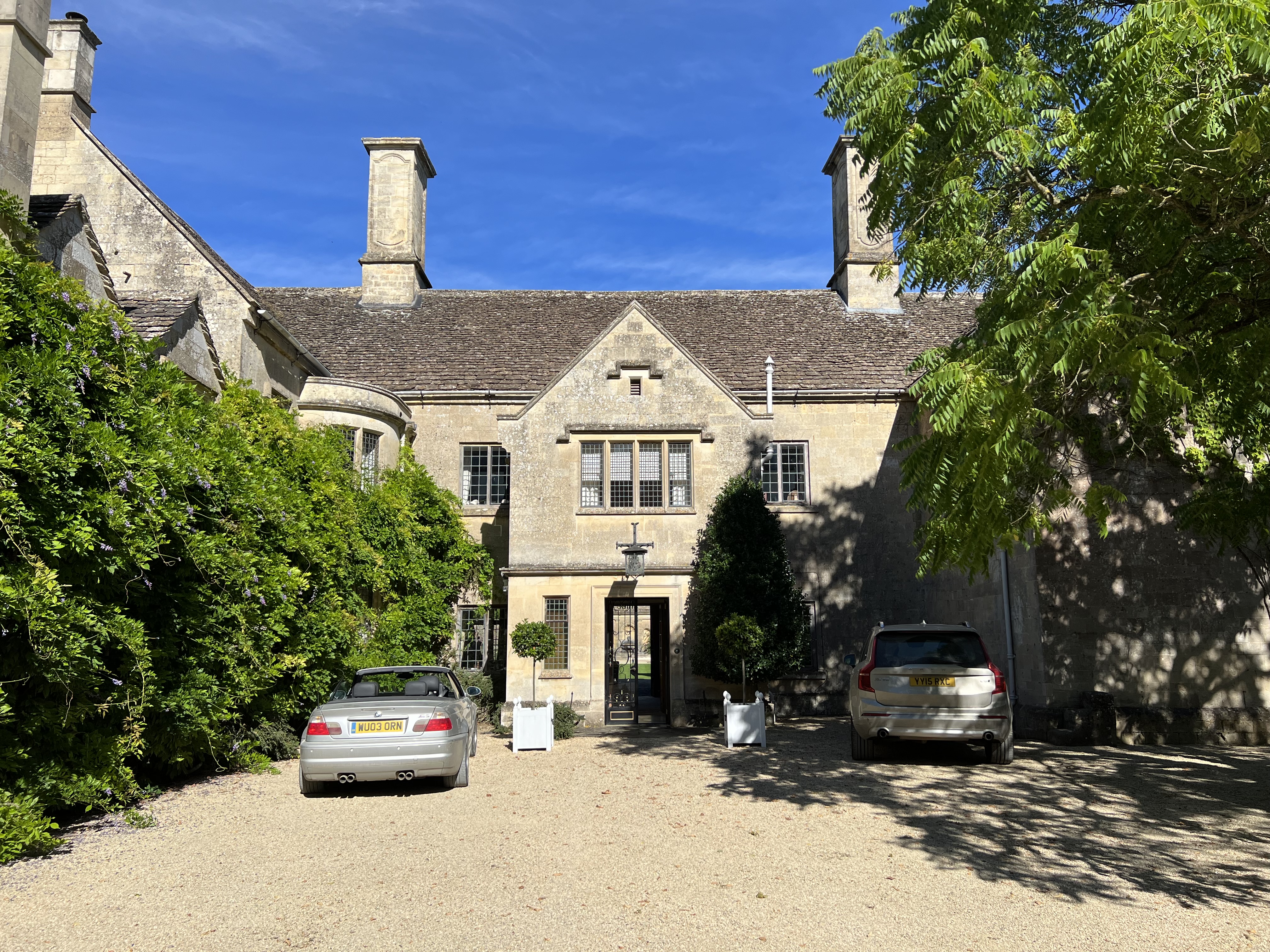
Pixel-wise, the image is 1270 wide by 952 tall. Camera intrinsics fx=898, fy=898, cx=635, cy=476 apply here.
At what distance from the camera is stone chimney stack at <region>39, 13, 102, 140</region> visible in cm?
1875

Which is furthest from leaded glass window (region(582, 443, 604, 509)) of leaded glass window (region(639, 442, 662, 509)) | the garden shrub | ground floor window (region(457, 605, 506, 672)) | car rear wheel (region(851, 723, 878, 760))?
the garden shrub

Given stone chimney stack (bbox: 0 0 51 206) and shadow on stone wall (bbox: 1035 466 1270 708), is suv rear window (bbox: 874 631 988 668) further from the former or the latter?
stone chimney stack (bbox: 0 0 51 206)

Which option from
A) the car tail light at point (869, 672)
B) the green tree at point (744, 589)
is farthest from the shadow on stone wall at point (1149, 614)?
the green tree at point (744, 589)

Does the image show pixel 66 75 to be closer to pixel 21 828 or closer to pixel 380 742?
pixel 380 742

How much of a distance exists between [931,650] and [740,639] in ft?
18.6

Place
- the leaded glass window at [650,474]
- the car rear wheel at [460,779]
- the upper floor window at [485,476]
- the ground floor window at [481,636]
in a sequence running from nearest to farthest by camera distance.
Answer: the car rear wheel at [460,779]
the leaded glass window at [650,474]
the ground floor window at [481,636]
the upper floor window at [485,476]

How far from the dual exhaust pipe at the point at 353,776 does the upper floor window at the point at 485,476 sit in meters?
12.2

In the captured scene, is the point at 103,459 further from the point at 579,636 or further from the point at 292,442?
the point at 579,636

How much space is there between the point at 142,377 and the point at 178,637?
2954 millimetres

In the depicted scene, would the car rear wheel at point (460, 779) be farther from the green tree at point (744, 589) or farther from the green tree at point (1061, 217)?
the green tree at point (744, 589)

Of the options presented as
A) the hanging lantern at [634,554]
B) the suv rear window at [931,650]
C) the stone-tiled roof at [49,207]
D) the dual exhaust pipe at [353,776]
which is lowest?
the dual exhaust pipe at [353,776]

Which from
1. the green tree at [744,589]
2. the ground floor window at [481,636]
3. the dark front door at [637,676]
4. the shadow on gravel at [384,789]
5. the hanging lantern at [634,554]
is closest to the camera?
the shadow on gravel at [384,789]

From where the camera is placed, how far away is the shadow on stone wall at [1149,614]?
1470cm

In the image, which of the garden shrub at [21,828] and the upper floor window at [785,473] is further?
the upper floor window at [785,473]
